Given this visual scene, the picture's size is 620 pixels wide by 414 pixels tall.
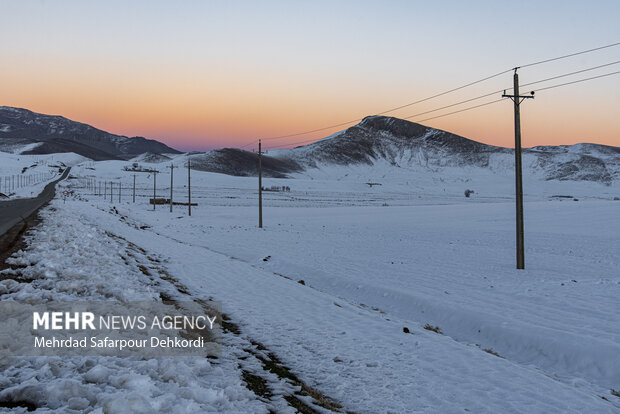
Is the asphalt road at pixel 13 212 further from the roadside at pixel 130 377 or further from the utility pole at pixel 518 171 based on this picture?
the utility pole at pixel 518 171

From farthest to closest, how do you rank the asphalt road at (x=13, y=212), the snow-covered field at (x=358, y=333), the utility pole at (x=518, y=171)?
the asphalt road at (x=13, y=212) → the utility pole at (x=518, y=171) → the snow-covered field at (x=358, y=333)

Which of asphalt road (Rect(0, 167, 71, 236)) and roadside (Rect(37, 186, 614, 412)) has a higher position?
asphalt road (Rect(0, 167, 71, 236))

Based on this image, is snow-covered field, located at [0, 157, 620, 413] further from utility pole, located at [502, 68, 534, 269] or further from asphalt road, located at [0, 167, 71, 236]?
asphalt road, located at [0, 167, 71, 236]

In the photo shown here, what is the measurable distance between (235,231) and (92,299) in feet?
92.1

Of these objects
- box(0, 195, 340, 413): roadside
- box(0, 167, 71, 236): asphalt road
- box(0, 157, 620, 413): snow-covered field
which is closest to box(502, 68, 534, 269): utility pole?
box(0, 157, 620, 413): snow-covered field

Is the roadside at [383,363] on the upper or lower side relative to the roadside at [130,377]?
lower

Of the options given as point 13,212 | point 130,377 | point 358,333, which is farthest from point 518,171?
point 13,212

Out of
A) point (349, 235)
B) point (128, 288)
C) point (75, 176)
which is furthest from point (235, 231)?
point (75, 176)

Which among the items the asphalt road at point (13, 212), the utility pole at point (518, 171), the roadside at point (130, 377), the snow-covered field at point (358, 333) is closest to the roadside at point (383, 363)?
the snow-covered field at point (358, 333)

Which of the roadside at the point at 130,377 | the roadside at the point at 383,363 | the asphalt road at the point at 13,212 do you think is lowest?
the roadside at the point at 383,363

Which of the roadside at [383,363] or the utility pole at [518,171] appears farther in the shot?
the utility pole at [518,171]

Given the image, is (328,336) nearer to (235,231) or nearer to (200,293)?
(200,293)

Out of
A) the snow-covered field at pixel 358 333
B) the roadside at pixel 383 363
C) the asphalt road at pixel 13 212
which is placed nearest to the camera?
the snow-covered field at pixel 358 333

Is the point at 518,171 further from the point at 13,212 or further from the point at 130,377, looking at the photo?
the point at 13,212
